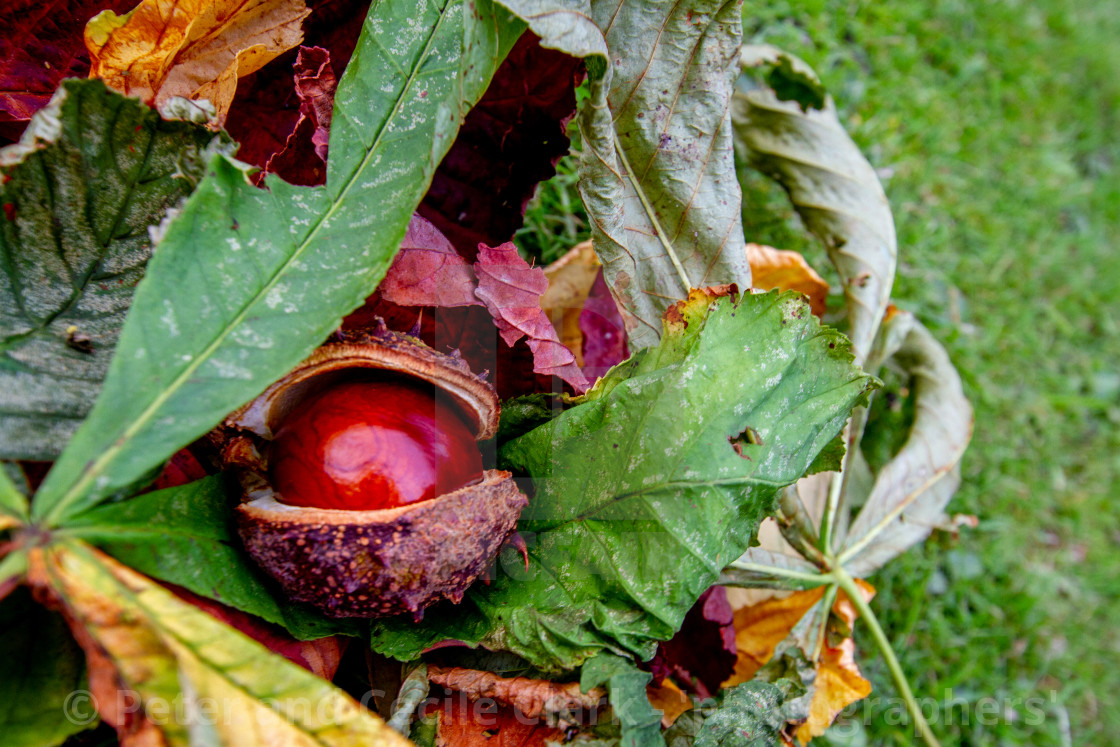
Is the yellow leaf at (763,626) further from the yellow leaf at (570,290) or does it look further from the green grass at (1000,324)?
the yellow leaf at (570,290)

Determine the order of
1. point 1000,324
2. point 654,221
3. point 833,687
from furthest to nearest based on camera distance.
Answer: point 1000,324 → point 833,687 → point 654,221

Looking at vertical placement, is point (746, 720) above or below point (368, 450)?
below

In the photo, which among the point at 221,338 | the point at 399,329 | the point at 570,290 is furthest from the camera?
the point at 570,290

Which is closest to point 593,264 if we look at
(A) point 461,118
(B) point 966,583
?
(A) point 461,118

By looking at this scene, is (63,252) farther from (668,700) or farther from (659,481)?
(668,700)

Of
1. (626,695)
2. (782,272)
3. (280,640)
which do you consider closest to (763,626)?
(626,695)

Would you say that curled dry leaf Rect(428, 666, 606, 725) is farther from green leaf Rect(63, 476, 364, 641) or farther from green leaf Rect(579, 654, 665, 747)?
green leaf Rect(63, 476, 364, 641)

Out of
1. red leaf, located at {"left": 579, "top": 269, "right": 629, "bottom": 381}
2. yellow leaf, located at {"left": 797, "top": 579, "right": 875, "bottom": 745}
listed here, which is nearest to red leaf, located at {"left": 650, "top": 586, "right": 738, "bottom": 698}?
yellow leaf, located at {"left": 797, "top": 579, "right": 875, "bottom": 745}
